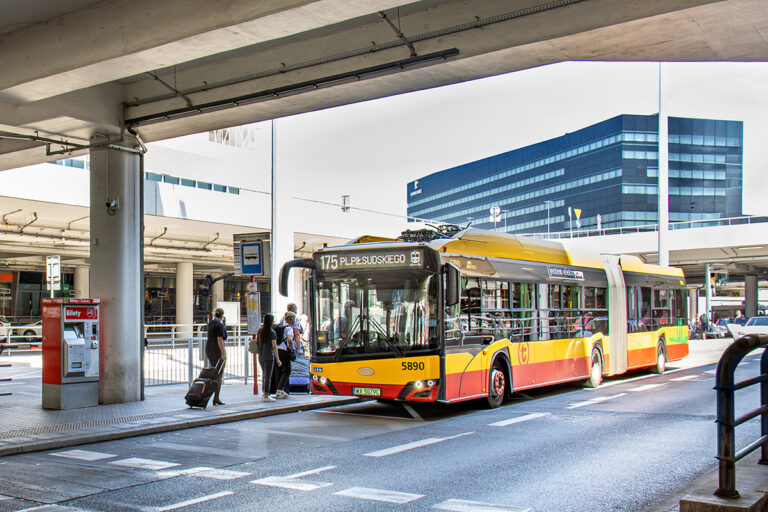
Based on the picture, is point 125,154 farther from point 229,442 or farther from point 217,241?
point 217,241

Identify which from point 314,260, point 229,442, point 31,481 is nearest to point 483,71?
point 314,260

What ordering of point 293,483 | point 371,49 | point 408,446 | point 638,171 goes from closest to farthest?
point 293,483 < point 408,446 < point 371,49 < point 638,171

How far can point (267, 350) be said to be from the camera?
49.0ft

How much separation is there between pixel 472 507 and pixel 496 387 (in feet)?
25.0

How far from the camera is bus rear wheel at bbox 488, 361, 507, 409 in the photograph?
1379cm

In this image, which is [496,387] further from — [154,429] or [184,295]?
[184,295]

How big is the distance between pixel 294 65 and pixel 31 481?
24.6ft

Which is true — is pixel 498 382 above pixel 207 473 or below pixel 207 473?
above

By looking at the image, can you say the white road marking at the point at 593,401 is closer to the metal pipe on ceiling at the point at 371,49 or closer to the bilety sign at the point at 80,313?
the metal pipe on ceiling at the point at 371,49

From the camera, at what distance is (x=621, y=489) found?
7.22 meters

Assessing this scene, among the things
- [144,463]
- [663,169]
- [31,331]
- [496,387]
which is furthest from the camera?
[31,331]

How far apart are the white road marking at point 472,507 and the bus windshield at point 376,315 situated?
219 inches

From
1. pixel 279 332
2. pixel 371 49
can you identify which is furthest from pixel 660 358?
pixel 371 49

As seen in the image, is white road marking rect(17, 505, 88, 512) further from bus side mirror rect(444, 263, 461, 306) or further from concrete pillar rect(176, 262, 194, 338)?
concrete pillar rect(176, 262, 194, 338)
